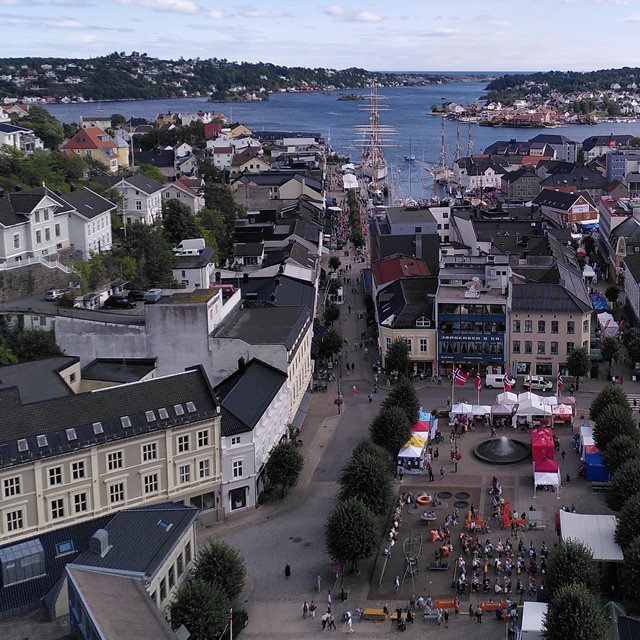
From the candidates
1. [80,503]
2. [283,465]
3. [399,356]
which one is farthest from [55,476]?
[399,356]

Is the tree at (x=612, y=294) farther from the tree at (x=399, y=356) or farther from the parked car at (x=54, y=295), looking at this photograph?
the parked car at (x=54, y=295)

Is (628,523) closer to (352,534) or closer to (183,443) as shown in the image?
(352,534)

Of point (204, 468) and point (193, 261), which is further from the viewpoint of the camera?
point (193, 261)

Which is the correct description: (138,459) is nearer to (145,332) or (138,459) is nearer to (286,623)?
(286,623)

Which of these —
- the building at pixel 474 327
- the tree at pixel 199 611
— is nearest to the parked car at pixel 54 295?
the building at pixel 474 327

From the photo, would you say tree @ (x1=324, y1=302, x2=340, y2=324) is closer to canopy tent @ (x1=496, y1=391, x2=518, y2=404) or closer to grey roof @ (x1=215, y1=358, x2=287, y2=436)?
canopy tent @ (x1=496, y1=391, x2=518, y2=404)

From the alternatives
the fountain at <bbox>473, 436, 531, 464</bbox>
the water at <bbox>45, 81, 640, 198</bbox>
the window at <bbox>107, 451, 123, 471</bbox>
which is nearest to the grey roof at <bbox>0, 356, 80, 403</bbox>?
the window at <bbox>107, 451, 123, 471</bbox>
